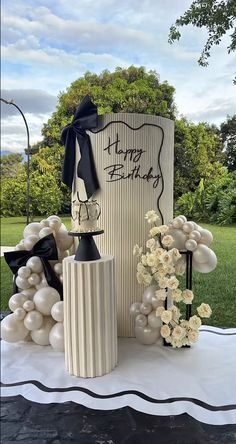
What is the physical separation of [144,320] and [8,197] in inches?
48.7

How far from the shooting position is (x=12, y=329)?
137 cm

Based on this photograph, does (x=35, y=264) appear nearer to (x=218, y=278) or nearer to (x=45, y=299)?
(x=45, y=299)

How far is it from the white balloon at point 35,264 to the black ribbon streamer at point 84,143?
32 cm

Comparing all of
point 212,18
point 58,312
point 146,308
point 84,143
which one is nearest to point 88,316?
point 58,312

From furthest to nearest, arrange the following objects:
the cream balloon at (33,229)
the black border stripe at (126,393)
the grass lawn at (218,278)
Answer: the grass lawn at (218,278) < the cream balloon at (33,229) < the black border stripe at (126,393)

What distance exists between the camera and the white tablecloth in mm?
1017

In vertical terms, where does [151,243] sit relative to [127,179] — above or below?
below

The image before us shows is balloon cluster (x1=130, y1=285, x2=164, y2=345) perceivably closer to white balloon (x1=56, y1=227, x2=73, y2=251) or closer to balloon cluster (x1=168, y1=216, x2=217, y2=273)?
balloon cluster (x1=168, y1=216, x2=217, y2=273)

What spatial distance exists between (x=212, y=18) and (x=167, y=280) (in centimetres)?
120

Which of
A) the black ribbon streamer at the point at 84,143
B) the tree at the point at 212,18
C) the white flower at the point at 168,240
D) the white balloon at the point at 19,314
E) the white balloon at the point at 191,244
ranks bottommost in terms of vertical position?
the white balloon at the point at 19,314

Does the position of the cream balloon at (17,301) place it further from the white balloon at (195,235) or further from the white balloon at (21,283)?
the white balloon at (195,235)

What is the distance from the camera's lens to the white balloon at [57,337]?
1.33 metres

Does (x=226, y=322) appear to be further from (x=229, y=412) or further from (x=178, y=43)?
(x=178, y=43)

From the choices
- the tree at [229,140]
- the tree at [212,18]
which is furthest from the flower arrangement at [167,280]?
the tree at [212,18]
